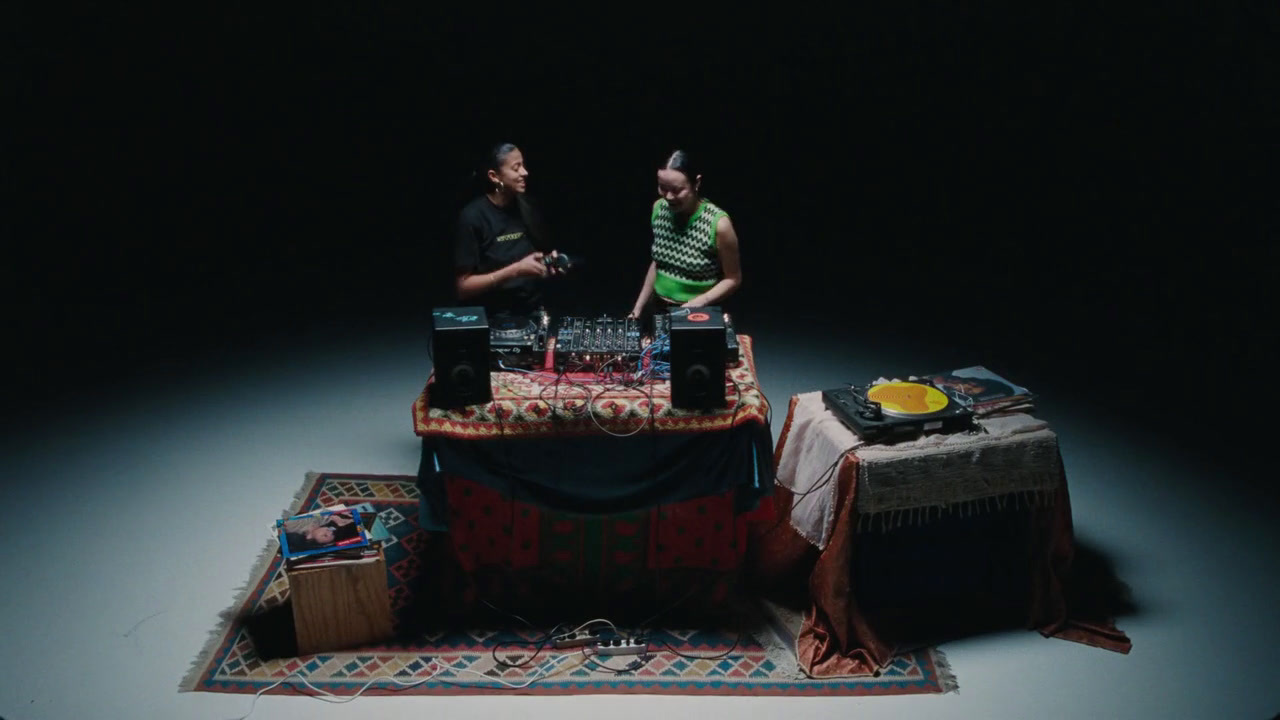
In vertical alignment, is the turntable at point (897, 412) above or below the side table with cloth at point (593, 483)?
above

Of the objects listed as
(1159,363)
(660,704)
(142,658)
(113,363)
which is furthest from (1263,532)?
(113,363)

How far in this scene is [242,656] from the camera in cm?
345

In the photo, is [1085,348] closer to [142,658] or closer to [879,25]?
[879,25]

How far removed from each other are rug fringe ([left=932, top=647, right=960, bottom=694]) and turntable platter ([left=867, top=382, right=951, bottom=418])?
78 centimetres

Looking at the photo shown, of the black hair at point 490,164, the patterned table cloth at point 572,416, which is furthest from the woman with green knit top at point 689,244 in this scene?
the patterned table cloth at point 572,416

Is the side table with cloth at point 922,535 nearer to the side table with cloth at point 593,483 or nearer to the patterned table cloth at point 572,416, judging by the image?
the side table with cloth at point 593,483

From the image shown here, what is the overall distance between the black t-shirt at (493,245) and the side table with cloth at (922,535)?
48.9 inches

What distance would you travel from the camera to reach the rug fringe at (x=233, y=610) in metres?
3.37

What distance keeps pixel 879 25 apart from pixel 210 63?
16.5 feet

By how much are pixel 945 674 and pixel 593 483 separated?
127cm

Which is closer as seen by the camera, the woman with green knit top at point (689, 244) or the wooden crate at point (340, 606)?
the wooden crate at point (340, 606)

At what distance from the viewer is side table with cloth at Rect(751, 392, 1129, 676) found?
334 cm

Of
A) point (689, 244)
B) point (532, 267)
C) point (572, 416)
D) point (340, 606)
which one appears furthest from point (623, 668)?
point (689, 244)

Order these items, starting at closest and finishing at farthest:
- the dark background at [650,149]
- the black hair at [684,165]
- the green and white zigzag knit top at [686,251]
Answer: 1. the black hair at [684,165]
2. the green and white zigzag knit top at [686,251]
3. the dark background at [650,149]
